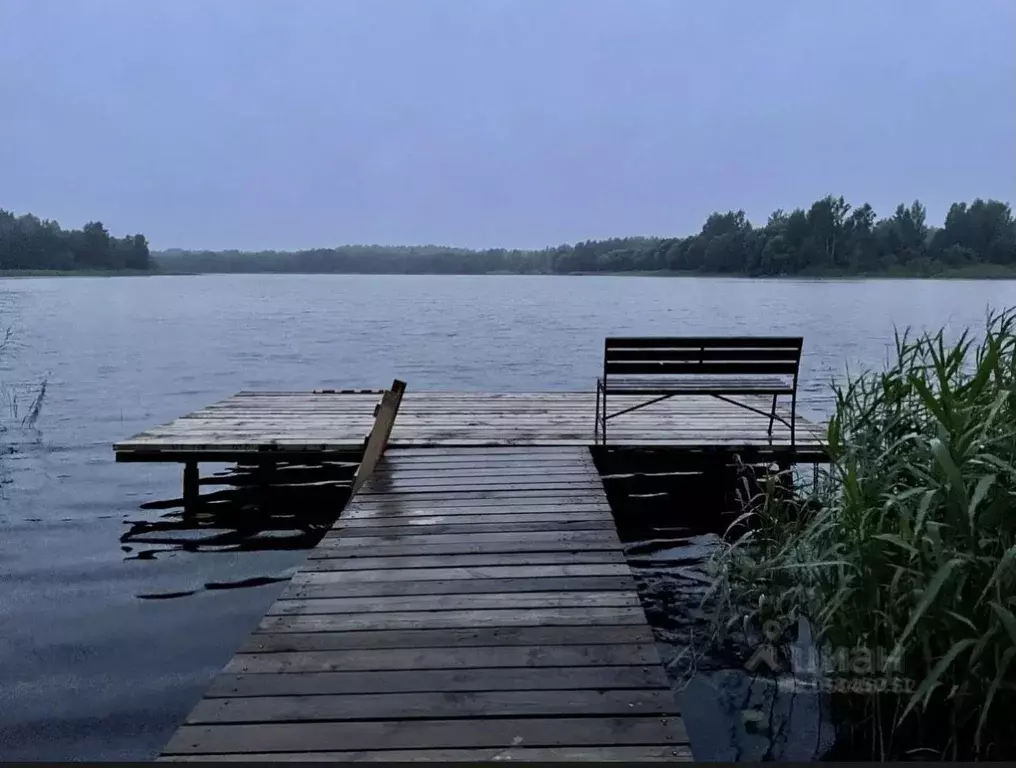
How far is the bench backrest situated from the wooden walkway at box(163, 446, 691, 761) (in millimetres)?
2082

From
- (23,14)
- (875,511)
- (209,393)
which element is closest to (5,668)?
(23,14)

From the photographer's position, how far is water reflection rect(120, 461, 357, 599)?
6312 millimetres

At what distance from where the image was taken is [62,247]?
14.5m

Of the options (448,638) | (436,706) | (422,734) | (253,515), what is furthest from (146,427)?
(422,734)

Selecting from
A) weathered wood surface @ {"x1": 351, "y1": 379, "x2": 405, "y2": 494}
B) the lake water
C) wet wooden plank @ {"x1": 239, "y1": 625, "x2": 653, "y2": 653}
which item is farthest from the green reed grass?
weathered wood surface @ {"x1": 351, "y1": 379, "x2": 405, "y2": 494}

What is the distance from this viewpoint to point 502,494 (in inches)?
197

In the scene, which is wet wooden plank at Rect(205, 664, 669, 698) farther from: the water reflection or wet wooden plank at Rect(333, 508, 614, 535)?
the water reflection

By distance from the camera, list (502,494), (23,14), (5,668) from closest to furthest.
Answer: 1. (23,14)
2. (5,668)
3. (502,494)

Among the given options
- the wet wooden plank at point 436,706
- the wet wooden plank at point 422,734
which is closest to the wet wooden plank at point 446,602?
the wet wooden plank at point 436,706

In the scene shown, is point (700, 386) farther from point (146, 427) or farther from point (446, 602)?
point (146, 427)

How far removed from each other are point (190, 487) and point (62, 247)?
371 inches

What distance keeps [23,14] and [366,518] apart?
108 inches

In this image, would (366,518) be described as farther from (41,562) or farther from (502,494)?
(41,562)

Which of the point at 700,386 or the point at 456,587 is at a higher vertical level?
the point at 700,386
